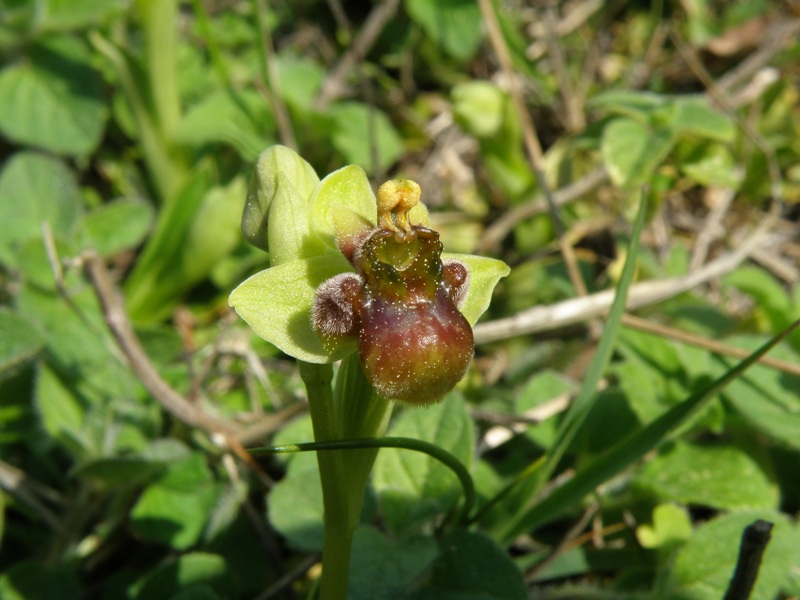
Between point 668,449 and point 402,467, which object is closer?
point 402,467

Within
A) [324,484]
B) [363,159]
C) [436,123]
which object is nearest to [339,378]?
[324,484]

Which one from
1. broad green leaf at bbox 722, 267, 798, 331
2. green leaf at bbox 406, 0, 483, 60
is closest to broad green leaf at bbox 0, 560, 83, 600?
broad green leaf at bbox 722, 267, 798, 331

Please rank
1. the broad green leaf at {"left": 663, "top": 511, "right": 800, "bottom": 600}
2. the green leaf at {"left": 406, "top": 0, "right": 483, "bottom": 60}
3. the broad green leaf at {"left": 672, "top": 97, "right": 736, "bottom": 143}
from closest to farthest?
the broad green leaf at {"left": 663, "top": 511, "right": 800, "bottom": 600} < the broad green leaf at {"left": 672, "top": 97, "right": 736, "bottom": 143} < the green leaf at {"left": 406, "top": 0, "right": 483, "bottom": 60}

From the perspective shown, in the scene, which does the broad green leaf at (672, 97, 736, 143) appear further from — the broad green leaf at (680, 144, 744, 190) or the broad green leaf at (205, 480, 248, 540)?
the broad green leaf at (205, 480, 248, 540)

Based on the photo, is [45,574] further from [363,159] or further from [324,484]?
[363,159]

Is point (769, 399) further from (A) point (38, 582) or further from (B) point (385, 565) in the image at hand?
(A) point (38, 582)

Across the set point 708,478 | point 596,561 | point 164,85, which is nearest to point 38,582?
point 596,561
